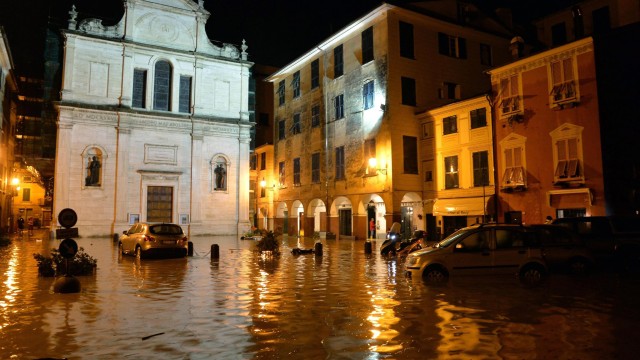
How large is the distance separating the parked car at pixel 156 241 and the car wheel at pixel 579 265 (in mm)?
14427

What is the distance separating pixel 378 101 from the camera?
30.5 m

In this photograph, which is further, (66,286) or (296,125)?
(296,125)

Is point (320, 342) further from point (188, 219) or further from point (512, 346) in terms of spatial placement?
point (188, 219)

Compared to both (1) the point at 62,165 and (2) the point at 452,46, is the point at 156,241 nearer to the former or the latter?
→ (1) the point at 62,165

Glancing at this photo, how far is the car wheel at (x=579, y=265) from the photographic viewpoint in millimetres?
13125

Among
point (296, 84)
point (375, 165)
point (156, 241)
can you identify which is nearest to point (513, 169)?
point (375, 165)

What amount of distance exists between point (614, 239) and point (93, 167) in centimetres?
3318

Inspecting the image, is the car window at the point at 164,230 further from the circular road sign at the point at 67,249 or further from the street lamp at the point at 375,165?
the street lamp at the point at 375,165

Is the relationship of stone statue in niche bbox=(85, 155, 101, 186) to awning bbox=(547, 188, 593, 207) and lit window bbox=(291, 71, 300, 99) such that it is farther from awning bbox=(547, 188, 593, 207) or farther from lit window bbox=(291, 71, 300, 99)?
awning bbox=(547, 188, 593, 207)

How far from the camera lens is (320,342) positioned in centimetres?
662

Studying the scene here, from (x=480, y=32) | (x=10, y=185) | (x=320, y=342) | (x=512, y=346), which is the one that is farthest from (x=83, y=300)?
(x=10, y=185)

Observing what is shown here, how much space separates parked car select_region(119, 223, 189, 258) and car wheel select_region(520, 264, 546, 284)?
13271mm

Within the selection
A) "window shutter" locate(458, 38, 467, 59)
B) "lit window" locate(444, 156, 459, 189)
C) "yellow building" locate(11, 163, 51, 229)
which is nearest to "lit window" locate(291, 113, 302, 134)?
"window shutter" locate(458, 38, 467, 59)

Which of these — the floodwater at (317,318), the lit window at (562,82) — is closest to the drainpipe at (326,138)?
the lit window at (562,82)
